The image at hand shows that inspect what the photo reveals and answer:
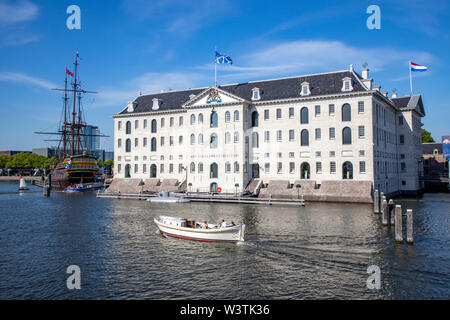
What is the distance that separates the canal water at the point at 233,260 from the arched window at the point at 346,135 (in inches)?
774

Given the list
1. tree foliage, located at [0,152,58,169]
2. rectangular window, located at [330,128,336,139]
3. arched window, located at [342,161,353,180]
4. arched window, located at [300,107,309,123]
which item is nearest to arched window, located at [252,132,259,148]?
arched window, located at [300,107,309,123]

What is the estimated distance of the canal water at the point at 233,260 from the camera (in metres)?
18.9

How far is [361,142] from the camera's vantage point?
56125 mm

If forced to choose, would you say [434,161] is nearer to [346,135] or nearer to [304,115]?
[346,135]

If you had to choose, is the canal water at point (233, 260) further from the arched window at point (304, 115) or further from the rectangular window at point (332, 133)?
the arched window at point (304, 115)

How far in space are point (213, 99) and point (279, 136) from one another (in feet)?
43.2

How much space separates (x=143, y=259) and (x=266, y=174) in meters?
40.5

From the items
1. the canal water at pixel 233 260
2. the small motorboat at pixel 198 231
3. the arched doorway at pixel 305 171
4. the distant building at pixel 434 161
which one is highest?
the distant building at pixel 434 161

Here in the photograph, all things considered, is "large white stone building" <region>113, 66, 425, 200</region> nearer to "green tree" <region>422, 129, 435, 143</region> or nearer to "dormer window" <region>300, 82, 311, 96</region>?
"dormer window" <region>300, 82, 311, 96</region>

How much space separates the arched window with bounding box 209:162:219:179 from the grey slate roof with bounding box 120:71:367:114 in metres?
13.2

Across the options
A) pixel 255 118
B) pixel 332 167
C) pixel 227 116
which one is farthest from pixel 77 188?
pixel 332 167

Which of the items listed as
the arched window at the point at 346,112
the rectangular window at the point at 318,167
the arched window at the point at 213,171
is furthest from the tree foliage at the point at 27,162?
the arched window at the point at 346,112

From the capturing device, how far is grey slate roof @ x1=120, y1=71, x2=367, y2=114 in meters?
59.2
